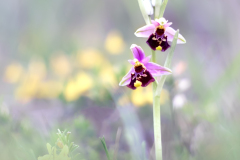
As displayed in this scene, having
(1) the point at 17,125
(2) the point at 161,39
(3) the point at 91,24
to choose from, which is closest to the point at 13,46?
(3) the point at 91,24

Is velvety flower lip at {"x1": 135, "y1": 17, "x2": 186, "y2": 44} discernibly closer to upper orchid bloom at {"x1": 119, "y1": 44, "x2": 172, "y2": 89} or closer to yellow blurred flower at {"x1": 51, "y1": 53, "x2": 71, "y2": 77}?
upper orchid bloom at {"x1": 119, "y1": 44, "x2": 172, "y2": 89}

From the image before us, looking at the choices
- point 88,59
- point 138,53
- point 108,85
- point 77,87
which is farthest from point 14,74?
point 138,53

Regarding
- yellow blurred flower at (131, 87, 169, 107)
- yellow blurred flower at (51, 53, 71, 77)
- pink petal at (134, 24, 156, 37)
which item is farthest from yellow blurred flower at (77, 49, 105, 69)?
pink petal at (134, 24, 156, 37)

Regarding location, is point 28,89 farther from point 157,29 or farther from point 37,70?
point 157,29

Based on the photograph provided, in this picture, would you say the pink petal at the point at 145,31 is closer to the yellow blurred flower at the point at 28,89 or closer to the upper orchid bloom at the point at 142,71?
the upper orchid bloom at the point at 142,71

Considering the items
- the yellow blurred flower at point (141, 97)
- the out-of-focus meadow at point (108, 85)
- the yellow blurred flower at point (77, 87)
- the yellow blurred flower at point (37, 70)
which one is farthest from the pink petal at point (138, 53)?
the yellow blurred flower at point (37, 70)

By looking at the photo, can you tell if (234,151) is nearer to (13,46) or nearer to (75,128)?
(75,128)

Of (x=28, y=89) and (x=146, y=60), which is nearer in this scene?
(x=146, y=60)
